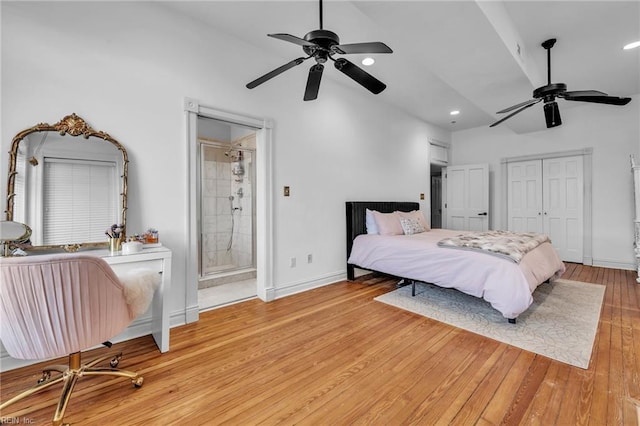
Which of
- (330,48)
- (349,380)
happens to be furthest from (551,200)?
(349,380)

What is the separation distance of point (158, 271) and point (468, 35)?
127 inches

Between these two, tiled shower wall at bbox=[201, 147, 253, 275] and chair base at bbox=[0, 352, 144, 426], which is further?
tiled shower wall at bbox=[201, 147, 253, 275]

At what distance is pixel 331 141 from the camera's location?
159 inches

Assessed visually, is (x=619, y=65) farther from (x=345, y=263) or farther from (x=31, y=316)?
(x=31, y=316)

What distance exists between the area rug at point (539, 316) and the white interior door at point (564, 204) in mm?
1747

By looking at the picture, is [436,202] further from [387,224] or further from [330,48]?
[330,48]

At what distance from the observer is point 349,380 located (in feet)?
5.97

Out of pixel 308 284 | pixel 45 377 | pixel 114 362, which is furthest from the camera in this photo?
pixel 308 284

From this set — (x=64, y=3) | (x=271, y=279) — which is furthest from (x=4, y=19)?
(x=271, y=279)

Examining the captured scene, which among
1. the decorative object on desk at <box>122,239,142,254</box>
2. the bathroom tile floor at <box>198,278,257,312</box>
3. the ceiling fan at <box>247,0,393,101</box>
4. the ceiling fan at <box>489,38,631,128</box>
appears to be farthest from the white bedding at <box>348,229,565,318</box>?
the decorative object on desk at <box>122,239,142,254</box>

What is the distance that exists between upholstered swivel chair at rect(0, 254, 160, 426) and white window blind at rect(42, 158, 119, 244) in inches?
36.0

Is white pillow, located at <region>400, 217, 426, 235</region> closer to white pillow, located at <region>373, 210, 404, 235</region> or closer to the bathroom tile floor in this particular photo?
white pillow, located at <region>373, 210, 404, 235</region>

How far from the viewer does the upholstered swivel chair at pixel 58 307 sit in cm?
133

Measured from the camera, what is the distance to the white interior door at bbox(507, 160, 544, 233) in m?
5.56
